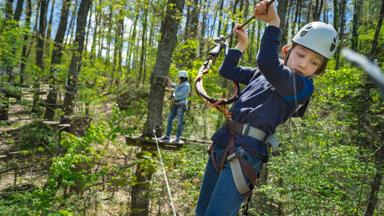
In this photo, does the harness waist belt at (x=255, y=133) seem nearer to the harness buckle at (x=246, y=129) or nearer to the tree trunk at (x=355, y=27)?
the harness buckle at (x=246, y=129)

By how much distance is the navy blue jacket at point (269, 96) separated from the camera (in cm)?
206

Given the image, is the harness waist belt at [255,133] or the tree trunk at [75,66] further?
the tree trunk at [75,66]

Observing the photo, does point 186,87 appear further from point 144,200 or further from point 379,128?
point 379,128

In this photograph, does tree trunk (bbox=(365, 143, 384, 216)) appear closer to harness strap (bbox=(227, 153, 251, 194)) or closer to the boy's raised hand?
harness strap (bbox=(227, 153, 251, 194))

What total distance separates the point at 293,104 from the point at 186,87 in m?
6.46

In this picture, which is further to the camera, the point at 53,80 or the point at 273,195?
the point at 53,80

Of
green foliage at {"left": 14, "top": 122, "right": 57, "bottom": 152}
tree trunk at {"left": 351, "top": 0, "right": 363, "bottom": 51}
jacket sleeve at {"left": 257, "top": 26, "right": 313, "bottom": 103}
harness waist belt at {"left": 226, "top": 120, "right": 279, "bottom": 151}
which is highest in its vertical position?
tree trunk at {"left": 351, "top": 0, "right": 363, "bottom": 51}

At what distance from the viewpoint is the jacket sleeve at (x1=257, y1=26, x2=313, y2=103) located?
6.71 ft

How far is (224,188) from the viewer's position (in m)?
2.18

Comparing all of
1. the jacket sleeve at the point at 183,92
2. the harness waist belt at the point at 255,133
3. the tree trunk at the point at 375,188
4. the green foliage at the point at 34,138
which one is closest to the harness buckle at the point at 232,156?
the harness waist belt at the point at 255,133

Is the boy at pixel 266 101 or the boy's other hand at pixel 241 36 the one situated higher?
the boy's other hand at pixel 241 36

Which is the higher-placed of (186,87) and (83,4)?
(83,4)

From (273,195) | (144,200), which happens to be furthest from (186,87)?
(273,195)

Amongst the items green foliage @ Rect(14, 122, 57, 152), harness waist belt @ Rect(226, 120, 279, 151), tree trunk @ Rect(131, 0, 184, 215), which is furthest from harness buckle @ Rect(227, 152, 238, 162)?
green foliage @ Rect(14, 122, 57, 152)
